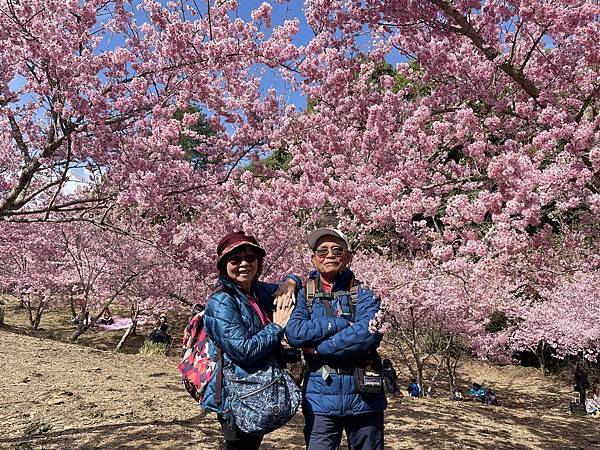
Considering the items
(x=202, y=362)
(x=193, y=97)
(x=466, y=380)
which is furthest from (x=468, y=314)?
(x=202, y=362)

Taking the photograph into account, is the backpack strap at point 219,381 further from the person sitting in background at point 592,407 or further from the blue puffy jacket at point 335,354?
the person sitting in background at point 592,407

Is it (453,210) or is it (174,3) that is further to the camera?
(174,3)

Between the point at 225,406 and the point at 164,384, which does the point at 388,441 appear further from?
the point at 164,384

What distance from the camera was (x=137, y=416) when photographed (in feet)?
20.4

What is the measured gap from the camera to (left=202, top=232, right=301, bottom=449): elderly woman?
236 cm

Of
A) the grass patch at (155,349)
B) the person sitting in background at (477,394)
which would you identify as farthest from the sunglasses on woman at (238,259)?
the person sitting in background at (477,394)

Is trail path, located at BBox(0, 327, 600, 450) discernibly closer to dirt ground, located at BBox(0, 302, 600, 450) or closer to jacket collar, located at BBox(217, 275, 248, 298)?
dirt ground, located at BBox(0, 302, 600, 450)

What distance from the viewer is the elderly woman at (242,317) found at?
93.0 inches

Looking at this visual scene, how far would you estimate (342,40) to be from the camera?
5922 mm

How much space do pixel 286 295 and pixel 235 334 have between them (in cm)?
49

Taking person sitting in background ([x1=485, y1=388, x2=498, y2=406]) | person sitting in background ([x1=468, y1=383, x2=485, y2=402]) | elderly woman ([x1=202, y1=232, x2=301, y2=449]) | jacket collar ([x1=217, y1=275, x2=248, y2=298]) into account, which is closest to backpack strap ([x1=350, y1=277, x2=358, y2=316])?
elderly woman ([x1=202, y1=232, x2=301, y2=449])

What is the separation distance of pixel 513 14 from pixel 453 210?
2.44 m

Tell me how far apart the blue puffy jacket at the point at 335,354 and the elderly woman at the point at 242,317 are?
0.15 m

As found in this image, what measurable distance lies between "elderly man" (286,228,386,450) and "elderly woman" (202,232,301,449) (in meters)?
0.15
